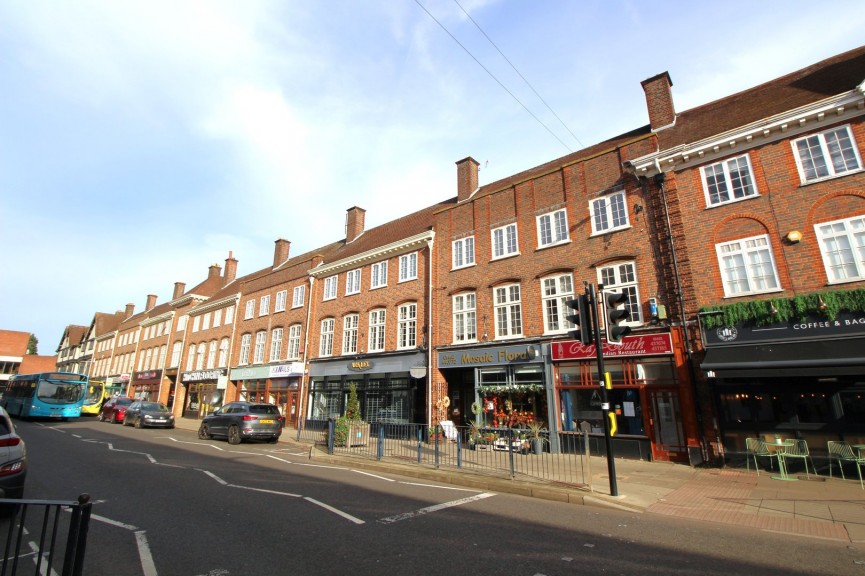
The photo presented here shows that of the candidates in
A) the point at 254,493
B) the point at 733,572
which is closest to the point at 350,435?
the point at 254,493

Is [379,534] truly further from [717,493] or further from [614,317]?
[717,493]

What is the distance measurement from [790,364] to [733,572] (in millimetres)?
8002

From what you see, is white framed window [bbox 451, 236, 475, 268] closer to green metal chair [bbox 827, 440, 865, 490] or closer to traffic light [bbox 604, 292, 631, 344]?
traffic light [bbox 604, 292, 631, 344]

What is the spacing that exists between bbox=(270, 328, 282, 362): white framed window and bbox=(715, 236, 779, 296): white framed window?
78.1 ft

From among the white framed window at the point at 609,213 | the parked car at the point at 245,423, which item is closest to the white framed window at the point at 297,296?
the parked car at the point at 245,423

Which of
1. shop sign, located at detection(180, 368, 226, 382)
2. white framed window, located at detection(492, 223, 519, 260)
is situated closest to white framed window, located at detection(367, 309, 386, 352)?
white framed window, located at detection(492, 223, 519, 260)

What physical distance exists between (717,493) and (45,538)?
37.7ft

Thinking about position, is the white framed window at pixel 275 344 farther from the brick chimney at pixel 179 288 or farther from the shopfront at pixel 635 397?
the brick chimney at pixel 179 288

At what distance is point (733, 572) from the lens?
16.0 ft

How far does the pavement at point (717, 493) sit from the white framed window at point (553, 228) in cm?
819

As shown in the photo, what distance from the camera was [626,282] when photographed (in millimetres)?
14516

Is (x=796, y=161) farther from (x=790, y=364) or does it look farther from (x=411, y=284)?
(x=411, y=284)

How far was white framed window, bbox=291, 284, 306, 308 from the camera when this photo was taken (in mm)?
27312

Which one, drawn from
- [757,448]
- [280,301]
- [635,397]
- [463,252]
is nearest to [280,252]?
[280,301]
